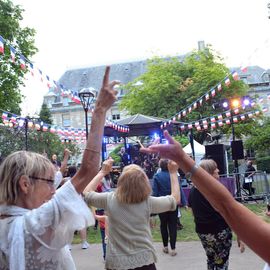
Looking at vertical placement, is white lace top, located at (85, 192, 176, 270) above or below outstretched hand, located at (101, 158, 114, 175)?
below

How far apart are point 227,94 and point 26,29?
17578mm

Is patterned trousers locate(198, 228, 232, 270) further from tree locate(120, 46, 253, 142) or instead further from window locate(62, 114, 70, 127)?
window locate(62, 114, 70, 127)

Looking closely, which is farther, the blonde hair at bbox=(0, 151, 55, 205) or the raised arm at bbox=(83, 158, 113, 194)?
the raised arm at bbox=(83, 158, 113, 194)

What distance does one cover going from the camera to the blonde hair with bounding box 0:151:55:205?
1920 mm

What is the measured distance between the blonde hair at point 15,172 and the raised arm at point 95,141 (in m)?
0.21

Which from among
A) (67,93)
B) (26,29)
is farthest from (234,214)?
(26,29)

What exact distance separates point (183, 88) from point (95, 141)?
1205 inches

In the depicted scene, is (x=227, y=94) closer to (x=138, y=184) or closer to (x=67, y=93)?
(x=67, y=93)

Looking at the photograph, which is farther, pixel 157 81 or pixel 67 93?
pixel 157 81

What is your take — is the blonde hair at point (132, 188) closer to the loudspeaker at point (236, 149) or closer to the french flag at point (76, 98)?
the french flag at point (76, 98)

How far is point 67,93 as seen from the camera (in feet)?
38.6

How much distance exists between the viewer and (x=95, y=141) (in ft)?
6.47

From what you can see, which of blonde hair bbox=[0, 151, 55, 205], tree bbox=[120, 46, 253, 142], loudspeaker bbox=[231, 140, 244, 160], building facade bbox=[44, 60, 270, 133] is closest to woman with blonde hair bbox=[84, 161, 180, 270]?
blonde hair bbox=[0, 151, 55, 205]

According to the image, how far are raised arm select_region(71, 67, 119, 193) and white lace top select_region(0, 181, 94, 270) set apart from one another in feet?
0.24
